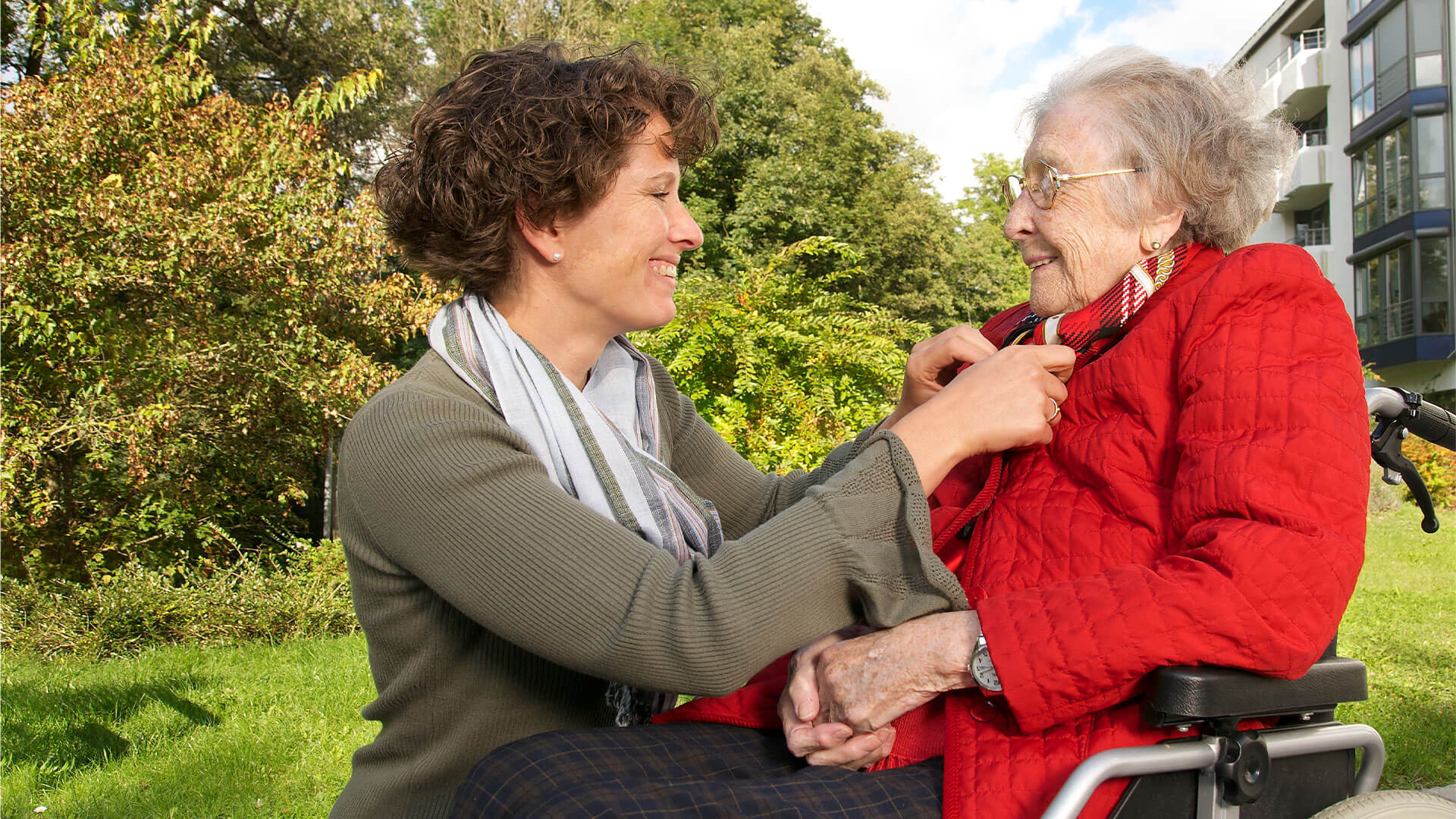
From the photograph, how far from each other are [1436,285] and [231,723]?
22436 mm

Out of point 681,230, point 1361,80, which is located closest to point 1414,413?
point 681,230

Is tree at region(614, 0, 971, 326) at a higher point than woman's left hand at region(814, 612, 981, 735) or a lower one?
higher

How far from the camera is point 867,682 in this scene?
60.7 inches

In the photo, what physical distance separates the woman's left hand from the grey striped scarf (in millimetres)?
349

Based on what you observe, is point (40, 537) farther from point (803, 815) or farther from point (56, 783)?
point (803, 815)

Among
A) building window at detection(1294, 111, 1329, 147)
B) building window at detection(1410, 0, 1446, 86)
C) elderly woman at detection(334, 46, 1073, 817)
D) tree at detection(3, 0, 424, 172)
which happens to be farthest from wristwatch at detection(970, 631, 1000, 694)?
building window at detection(1294, 111, 1329, 147)

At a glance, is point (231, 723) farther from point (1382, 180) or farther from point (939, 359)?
point (1382, 180)

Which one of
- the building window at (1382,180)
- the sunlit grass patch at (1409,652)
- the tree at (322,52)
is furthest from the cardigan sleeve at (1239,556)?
the building window at (1382,180)

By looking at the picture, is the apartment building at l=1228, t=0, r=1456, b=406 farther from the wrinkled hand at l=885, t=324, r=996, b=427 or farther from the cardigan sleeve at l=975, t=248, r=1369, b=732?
the cardigan sleeve at l=975, t=248, r=1369, b=732

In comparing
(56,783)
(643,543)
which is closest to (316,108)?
(56,783)

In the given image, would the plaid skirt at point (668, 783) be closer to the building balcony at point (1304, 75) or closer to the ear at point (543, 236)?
the ear at point (543, 236)

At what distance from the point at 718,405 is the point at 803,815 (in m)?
5.79

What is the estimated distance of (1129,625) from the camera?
1376 mm

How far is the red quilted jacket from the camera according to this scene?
4.47 feet
